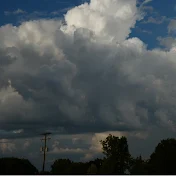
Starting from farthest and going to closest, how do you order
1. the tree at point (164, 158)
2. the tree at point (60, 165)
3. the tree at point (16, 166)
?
the tree at point (60, 165)
the tree at point (16, 166)
the tree at point (164, 158)

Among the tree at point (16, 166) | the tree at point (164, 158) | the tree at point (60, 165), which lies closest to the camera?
the tree at point (164, 158)

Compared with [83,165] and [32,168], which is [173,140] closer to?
[83,165]

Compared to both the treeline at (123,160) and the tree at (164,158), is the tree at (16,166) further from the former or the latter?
the tree at (164,158)

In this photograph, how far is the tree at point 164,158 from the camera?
105m

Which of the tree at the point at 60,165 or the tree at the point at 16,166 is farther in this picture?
the tree at the point at 60,165

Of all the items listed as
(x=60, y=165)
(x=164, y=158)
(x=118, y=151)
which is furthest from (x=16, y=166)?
(x=164, y=158)

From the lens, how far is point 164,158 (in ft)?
352

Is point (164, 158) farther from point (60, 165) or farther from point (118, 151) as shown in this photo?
point (60, 165)

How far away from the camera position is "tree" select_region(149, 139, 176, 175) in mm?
104569

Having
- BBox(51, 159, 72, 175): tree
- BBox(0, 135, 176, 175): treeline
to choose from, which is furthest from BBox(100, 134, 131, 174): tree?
BBox(51, 159, 72, 175): tree

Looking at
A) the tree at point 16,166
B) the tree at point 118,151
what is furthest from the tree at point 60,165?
the tree at point 118,151

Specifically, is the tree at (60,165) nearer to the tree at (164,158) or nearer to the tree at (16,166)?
the tree at (16,166)

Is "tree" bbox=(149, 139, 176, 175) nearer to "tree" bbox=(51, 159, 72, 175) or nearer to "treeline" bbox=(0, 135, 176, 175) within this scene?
"treeline" bbox=(0, 135, 176, 175)

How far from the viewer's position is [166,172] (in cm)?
10419
